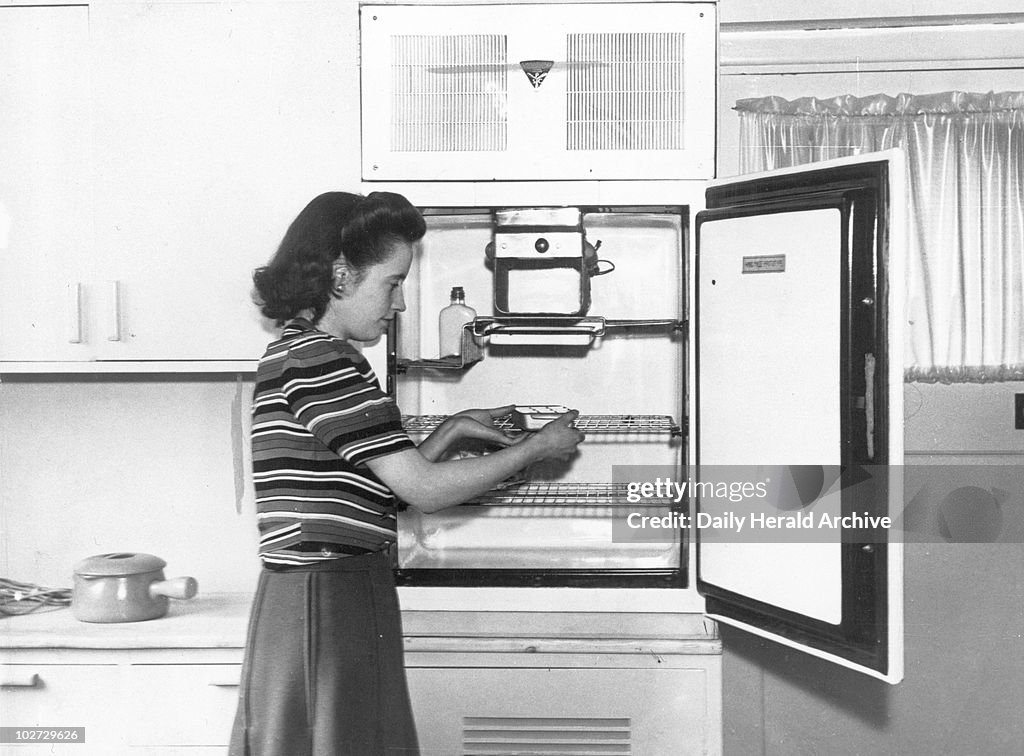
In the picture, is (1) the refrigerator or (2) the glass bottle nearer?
(1) the refrigerator

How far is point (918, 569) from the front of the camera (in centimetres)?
218

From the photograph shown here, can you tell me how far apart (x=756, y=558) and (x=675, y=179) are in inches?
27.7

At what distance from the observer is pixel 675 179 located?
1.77 m

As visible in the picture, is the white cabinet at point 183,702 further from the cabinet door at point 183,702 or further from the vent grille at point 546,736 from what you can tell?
the vent grille at point 546,736

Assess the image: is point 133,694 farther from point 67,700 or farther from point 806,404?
point 806,404

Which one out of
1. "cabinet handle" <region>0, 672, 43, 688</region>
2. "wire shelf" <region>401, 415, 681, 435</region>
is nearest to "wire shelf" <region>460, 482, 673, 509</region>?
"wire shelf" <region>401, 415, 681, 435</region>

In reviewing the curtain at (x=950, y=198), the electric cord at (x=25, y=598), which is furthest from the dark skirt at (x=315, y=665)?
the curtain at (x=950, y=198)

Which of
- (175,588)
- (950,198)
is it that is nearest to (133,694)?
(175,588)

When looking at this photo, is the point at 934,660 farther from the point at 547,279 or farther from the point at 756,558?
the point at 547,279

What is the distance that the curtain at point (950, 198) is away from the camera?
2.07 m

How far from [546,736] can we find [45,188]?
4.73 ft

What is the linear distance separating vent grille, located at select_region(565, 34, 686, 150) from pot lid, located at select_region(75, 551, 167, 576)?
1173mm
